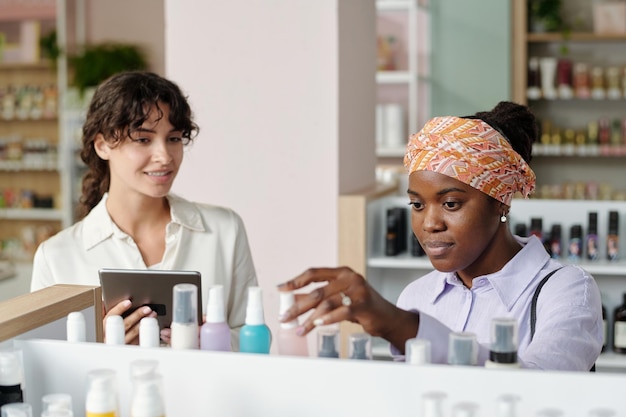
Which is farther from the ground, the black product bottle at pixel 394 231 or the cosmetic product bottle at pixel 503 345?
the cosmetic product bottle at pixel 503 345

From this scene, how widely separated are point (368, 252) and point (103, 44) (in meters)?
4.22

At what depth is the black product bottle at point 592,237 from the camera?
12.5 ft

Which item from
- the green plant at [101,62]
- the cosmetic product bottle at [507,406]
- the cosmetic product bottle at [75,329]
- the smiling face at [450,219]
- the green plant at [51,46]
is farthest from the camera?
the green plant at [51,46]

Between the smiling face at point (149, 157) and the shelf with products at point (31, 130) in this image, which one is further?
the shelf with products at point (31, 130)

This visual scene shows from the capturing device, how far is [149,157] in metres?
2.56

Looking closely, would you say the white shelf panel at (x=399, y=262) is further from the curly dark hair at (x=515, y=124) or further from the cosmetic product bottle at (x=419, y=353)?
the cosmetic product bottle at (x=419, y=353)

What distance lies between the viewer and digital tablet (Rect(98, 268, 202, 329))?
1902mm

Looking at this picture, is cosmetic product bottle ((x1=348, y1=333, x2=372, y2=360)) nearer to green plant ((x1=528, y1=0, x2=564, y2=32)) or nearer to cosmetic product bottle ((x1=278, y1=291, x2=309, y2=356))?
cosmetic product bottle ((x1=278, y1=291, x2=309, y2=356))

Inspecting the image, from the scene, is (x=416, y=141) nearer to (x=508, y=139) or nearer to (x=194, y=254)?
(x=508, y=139)

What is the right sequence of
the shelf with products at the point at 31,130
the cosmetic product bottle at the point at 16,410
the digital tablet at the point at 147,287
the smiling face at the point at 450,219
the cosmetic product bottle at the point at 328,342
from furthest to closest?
the shelf with products at the point at 31,130 < the digital tablet at the point at 147,287 < the smiling face at the point at 450,219 < the cosmetic product bottle at the point at 328,342 < the cosmetic product bottle at the point at 16,410

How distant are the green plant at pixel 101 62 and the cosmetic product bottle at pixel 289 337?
6058 mm

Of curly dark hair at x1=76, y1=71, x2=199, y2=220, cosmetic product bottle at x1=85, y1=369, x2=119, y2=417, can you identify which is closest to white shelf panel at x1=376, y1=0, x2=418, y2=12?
curly dark hair at x1=76, y1=71, x2=199, y2=220

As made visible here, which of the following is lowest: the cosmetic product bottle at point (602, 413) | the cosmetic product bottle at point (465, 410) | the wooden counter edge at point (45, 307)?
the cosmetic product bottle at point (602, 413)

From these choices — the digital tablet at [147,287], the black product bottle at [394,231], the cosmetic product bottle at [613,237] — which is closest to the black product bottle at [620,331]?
the cosmetic product bottle at [613,237]
